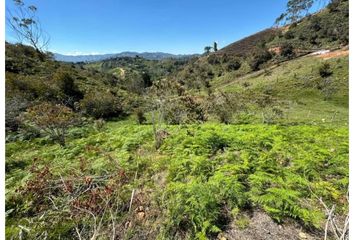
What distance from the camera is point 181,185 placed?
5.67m

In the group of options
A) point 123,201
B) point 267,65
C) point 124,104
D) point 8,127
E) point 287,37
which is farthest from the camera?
point 287,37

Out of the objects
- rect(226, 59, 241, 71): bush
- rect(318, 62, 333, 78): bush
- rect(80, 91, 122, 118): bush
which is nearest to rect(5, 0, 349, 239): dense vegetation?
rect(80, 91, 122, 118): bush

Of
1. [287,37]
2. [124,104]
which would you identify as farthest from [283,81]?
[287,37]

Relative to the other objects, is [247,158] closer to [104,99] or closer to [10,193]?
[10,193]

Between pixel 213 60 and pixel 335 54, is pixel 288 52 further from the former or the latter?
pixel 213 60

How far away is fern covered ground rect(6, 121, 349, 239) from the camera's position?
462cm

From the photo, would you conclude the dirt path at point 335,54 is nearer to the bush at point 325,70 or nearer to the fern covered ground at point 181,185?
the bush at point 325,70

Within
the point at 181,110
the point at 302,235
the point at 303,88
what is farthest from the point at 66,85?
the point at 302,235

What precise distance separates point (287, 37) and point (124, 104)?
113ft

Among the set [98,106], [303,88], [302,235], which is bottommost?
[303,88]

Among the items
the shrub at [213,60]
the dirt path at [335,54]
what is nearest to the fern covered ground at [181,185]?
the dirt path at [335,54]

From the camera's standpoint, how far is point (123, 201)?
529 centimetres

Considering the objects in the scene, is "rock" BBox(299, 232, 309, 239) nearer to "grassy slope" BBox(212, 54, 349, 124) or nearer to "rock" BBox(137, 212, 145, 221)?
"rock" BBox(137, 212, 145, 221)

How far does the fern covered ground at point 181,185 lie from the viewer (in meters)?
4.62
